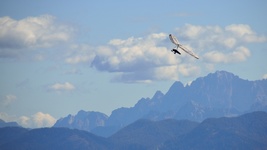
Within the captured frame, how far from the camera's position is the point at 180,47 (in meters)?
190

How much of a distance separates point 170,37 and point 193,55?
13.6m

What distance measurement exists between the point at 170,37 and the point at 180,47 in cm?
492

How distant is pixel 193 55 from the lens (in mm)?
182000

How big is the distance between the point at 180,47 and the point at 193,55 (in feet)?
30.4

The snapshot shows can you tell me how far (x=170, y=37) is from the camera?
192 m
